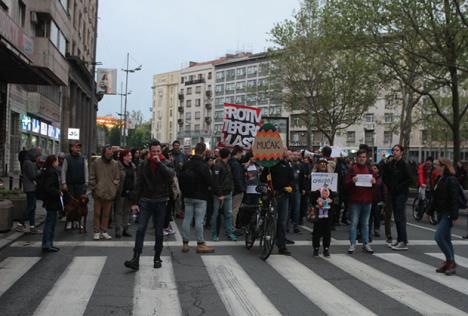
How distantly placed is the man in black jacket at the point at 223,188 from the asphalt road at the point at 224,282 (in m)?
0.81

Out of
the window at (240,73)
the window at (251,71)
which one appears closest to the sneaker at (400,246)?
the window at (251,71)

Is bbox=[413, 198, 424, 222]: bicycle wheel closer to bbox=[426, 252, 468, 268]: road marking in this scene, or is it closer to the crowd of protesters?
the crowd of protesters

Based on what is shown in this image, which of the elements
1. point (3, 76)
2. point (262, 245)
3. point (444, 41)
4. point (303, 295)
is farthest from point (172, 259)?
point (444, 41)

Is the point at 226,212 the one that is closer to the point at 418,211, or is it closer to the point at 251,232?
the point at 251,232

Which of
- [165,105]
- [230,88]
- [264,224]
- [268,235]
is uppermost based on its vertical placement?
[230,88]

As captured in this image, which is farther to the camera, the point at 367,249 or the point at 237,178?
the point at 237,178

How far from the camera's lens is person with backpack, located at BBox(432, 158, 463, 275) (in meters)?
8.22

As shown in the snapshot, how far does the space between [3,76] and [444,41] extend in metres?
18.1

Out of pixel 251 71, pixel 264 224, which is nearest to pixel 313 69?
pixel 264 224

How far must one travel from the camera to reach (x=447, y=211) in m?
8.30

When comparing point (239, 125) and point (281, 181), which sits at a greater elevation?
point (239, 125)

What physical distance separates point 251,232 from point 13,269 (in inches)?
159

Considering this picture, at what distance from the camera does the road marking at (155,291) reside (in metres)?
5.91

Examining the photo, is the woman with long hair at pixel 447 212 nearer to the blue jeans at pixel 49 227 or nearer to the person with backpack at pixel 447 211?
the person with backpack at pixel 447 211
